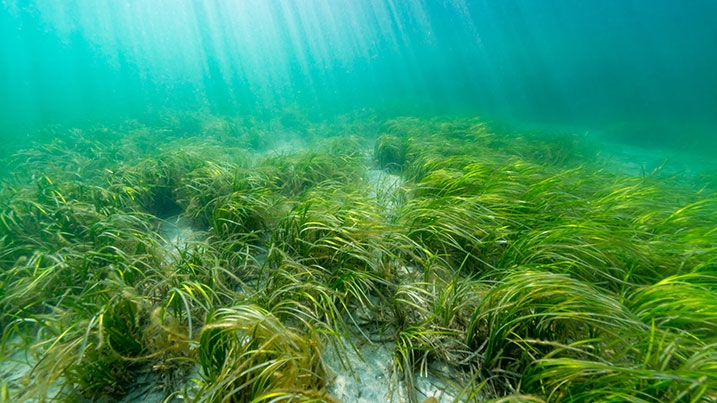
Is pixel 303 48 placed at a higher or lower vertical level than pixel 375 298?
higher

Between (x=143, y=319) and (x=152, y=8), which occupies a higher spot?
(x=152, y=8)

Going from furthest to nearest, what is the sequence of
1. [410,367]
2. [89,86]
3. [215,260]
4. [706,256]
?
[89,86] → [215,260] → [706,256] → [410,367]

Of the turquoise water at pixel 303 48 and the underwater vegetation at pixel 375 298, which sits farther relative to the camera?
the turquoise water at pixel 303 48

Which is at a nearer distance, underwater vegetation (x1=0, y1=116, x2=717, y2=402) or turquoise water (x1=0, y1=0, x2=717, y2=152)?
underwater vegetation (x1=0, y1=116, x2=717, y2=402)

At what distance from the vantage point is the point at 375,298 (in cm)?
180

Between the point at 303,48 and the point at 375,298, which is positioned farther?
the point at 303,48

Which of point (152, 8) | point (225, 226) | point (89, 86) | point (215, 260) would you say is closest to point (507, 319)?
point (215, 260)

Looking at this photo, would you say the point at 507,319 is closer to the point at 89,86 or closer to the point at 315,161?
the point at 315,161

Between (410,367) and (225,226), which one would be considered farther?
(225,226)

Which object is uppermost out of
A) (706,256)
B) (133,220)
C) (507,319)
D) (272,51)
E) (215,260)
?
(272,51)

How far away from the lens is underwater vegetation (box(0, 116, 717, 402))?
109 cm

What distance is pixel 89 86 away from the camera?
169ft

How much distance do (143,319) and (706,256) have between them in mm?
3767

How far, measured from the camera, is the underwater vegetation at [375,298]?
109cm
